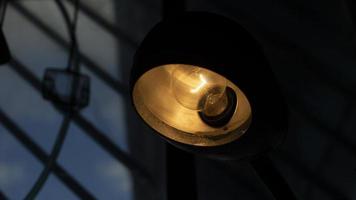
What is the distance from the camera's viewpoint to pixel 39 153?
6.32 metres

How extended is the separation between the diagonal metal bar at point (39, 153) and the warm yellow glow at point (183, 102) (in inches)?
200

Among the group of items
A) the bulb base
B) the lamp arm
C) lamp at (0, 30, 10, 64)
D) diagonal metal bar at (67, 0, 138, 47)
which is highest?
diagonal metal bar at (67, 0, 138, 47)

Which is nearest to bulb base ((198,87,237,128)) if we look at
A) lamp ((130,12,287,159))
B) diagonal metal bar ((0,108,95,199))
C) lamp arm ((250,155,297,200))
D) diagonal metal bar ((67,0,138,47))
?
lamp ((130,12,287,159))

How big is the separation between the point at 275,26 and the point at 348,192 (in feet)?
5.03

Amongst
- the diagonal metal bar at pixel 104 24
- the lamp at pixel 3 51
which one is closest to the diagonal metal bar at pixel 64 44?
the diagonal metal bar at pixel 104 24

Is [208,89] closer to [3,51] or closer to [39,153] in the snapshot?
[3,51]

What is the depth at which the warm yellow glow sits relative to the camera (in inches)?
46.9

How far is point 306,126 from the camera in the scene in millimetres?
4570

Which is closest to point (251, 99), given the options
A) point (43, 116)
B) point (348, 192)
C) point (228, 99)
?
point (228, 99)

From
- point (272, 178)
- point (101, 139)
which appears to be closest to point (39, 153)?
point (101, 139)

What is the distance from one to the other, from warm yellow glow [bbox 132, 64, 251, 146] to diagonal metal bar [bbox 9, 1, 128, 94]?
5.14 meters

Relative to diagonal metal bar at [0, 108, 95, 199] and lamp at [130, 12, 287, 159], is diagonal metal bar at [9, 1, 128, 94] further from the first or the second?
lamp at [130, 12, 287, 159]

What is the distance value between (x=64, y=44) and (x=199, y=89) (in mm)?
5635

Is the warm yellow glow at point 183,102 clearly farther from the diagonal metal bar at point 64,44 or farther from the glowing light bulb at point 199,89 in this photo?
the diagonal metal bar at point 64,44
